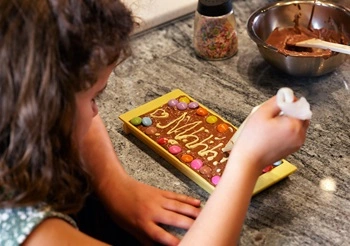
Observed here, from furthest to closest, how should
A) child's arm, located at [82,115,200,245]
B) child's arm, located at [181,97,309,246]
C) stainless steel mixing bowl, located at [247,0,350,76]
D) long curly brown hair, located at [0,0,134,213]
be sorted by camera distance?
stainless steel mixing bowl, located at [247,0,350,76]
child's arm, located at [82,115,200,245]
child's arm, located at [181,97,309,246]
long curly brown hair, located at [0,0,134,213]

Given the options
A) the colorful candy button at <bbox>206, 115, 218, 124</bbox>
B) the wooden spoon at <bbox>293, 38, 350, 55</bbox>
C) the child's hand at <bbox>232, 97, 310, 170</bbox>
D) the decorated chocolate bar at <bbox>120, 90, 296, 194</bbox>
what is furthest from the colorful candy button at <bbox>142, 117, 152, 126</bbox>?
the wooden spoon at <bbox>293, 38, 350, 55</bbox>

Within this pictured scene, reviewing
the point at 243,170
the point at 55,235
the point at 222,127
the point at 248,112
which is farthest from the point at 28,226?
the point at 248,112

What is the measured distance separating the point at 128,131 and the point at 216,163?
20 cm

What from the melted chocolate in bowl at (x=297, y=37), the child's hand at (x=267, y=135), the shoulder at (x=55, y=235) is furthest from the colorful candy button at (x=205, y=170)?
the melted chocolate in bowl at (x=297, y=37)

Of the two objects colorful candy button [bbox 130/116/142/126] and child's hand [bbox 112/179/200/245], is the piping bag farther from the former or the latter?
colorful candy button [bbox 130/116/142/126]

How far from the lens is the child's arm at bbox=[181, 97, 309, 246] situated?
0.75 metres

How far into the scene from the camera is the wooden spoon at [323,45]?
107 cm

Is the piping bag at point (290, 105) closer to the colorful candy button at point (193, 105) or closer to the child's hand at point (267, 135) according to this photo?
the child's hand at point (267, 135)

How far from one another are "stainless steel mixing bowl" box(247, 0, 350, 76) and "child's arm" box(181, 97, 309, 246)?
31cm

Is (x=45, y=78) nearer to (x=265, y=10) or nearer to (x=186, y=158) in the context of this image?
(x=186, y=158)

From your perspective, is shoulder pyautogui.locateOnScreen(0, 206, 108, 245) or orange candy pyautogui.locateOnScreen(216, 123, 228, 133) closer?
shoulder pyautogui.locateOnScreen(0, 206, 108, 245)

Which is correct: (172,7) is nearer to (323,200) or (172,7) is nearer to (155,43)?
(155,43)

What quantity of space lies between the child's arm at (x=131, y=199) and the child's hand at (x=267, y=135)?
13 cm

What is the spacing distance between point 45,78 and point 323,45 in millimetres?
637
